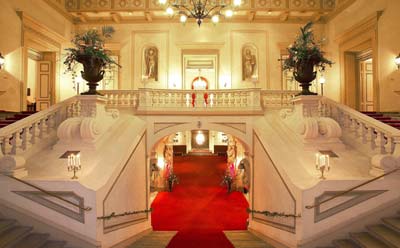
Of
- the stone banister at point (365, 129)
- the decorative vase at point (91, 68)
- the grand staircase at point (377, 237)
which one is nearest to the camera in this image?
the grand staircase at point (377, 237)

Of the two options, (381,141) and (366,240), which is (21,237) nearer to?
(366,240)

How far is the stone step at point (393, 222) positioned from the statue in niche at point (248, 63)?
34.2 ft

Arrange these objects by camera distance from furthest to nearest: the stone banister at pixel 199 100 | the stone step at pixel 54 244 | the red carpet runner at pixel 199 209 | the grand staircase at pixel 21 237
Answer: the stone banister at pixel 199 100 < the red carpet runner at pixel 199 209 < the stone step at pixel 54 244 < the grand staircase at pixel 21 237

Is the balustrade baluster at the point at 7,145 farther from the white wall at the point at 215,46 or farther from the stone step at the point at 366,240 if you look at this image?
the white wall at the point at 215,46

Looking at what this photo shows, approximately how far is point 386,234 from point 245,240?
9.52 ft

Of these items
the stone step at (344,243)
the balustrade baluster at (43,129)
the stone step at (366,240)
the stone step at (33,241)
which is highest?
the balustrade baluster at (43,129)

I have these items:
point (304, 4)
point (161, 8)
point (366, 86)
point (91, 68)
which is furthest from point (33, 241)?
point (366, 86)

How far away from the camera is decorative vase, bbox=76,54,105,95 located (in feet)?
22.2

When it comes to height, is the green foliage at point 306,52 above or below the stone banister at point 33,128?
above

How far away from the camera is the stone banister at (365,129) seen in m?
5.48

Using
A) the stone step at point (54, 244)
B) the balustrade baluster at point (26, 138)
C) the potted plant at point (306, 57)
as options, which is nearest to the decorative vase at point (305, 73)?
the potted plant at point (306, 57)

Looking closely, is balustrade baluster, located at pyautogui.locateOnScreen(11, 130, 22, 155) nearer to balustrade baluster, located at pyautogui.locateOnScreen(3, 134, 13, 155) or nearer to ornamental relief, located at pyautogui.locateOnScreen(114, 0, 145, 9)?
balustrade baluster, located at pyautogui.locateOnScreen(3, 134, 13, 155)

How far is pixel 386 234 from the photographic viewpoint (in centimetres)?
427

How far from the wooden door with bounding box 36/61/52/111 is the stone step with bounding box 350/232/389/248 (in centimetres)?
1300
